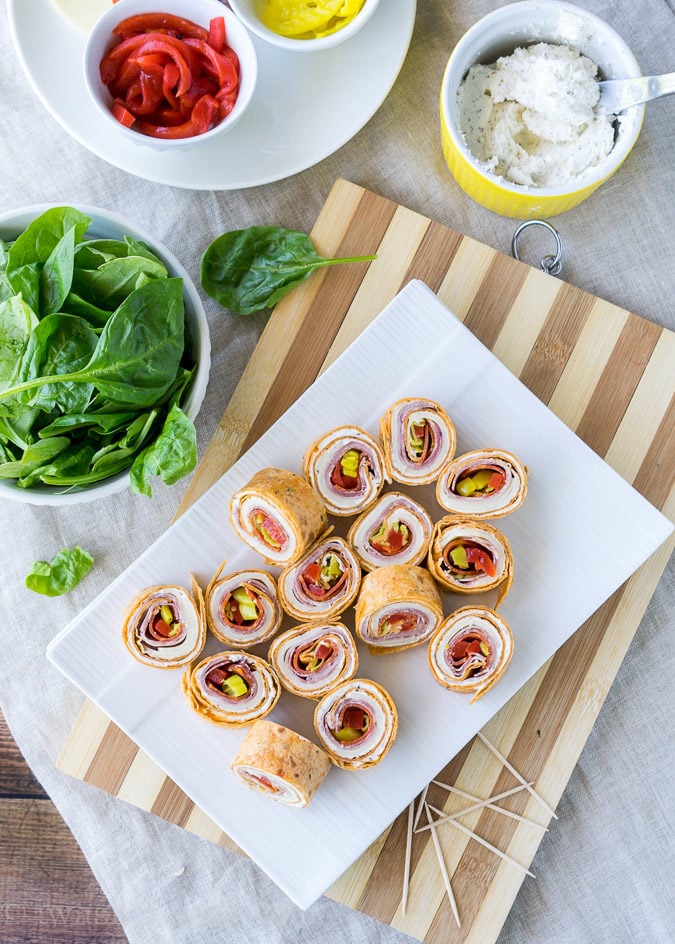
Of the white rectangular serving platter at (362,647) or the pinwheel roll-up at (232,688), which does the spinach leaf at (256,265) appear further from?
the pinwheel roll-up at (232,688)

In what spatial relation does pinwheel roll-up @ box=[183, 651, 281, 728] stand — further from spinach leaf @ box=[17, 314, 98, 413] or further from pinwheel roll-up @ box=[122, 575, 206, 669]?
spinach leaf @ box=[17, 314, 98, 413]

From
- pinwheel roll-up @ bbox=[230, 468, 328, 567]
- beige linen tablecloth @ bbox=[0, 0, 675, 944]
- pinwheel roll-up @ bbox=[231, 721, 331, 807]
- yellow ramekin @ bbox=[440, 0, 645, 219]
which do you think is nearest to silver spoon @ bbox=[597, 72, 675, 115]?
yellow ramekin @ bbox=[440, 0, 645, 219]

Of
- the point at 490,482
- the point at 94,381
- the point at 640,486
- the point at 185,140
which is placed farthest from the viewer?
the point at 640,486

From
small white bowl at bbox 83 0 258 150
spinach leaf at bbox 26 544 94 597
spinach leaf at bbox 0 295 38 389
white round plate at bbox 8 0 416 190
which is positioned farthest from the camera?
spinach leaf at bbox 26 544 94 597

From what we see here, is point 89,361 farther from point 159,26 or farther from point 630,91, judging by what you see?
point 630,91

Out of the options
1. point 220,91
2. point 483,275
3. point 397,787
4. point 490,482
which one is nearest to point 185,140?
point 220,91

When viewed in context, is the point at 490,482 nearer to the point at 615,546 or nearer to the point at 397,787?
the point at 615,546
